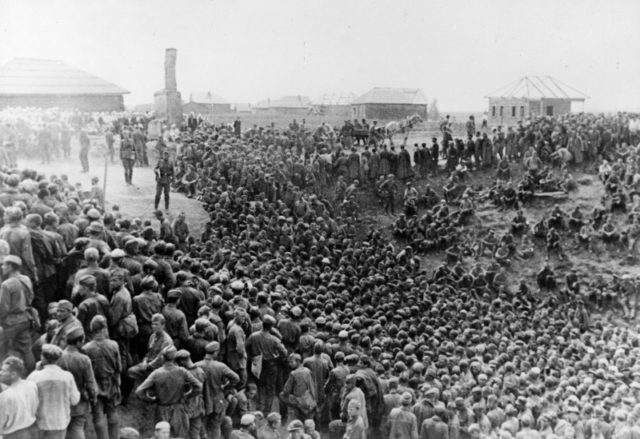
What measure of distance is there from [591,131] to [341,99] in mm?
38783

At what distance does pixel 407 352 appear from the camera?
10.7 metres

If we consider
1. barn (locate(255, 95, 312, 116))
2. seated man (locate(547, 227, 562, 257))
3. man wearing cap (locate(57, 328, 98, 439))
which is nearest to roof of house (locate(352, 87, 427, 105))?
barn (locate(255, 95, 312, 116))

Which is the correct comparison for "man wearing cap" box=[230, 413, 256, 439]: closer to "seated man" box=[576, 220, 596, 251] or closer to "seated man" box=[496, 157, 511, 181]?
"seated man" box=[576, 220, 596, 251]

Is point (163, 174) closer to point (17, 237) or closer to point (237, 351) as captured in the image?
point (17, 237)

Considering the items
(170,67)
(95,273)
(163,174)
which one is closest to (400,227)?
(163,174)

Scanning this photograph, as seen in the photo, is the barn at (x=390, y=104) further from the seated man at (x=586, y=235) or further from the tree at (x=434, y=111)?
the seated man at (x=586, y=235)

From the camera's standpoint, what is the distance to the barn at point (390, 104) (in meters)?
45.4

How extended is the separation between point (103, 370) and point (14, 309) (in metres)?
1.30

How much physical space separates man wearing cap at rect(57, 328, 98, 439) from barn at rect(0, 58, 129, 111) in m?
33.1

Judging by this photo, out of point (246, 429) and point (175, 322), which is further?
point (175, 322)

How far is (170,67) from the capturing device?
87.3 feet

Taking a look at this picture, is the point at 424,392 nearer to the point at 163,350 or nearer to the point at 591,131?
the point at 163,350

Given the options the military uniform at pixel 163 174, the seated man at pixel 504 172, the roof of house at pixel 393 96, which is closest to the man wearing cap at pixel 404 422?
the military uniform at pixel 163 174

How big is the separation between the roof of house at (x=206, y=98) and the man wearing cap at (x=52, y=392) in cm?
5825
